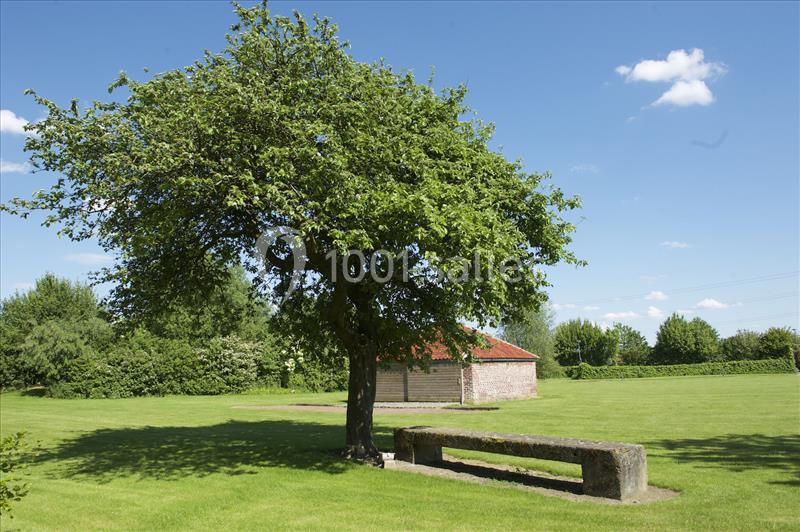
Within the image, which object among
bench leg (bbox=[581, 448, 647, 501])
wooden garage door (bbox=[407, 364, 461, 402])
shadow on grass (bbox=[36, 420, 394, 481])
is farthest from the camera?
wooden garage door (bbox=[407, 364, 461, 402])

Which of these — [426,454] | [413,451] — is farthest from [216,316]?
[426,454]

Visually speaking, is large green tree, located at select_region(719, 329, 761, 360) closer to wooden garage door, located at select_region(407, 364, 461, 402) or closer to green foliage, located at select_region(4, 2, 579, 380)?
wooden garage door, located at select_region(407, 364, 461, 402)

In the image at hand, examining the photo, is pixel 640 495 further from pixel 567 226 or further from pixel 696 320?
pixel 696 320

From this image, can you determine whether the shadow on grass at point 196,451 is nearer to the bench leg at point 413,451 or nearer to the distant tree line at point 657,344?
the bench leg at point 413,451

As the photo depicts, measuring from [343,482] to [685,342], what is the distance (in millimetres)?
103212

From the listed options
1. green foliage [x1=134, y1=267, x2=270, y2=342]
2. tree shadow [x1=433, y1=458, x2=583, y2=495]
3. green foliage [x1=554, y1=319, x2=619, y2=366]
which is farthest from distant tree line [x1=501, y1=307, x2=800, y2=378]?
tree shadow [x1=433, y1=458, x2=583, y2=495]

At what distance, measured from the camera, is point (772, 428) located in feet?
61.5

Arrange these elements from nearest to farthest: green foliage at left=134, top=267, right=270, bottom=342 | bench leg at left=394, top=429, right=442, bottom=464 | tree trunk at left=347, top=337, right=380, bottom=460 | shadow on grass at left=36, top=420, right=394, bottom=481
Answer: shadow on grass at left=36, top=420, right=394, bottom=481
bench leg at left=394, top=429, right=442, bottom=464
tree trunk at left=347, top=337, right=380, bottom=460
green foliage at left=134, top=267, right=270, bottom=342

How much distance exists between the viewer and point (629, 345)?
15475 centimetres

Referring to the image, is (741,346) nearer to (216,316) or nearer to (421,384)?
(421,384)

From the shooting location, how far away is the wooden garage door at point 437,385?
117 ft

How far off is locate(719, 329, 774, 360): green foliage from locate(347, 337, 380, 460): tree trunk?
102 m

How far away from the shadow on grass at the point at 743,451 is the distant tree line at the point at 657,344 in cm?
5782

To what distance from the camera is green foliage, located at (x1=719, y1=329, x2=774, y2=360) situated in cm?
9881
